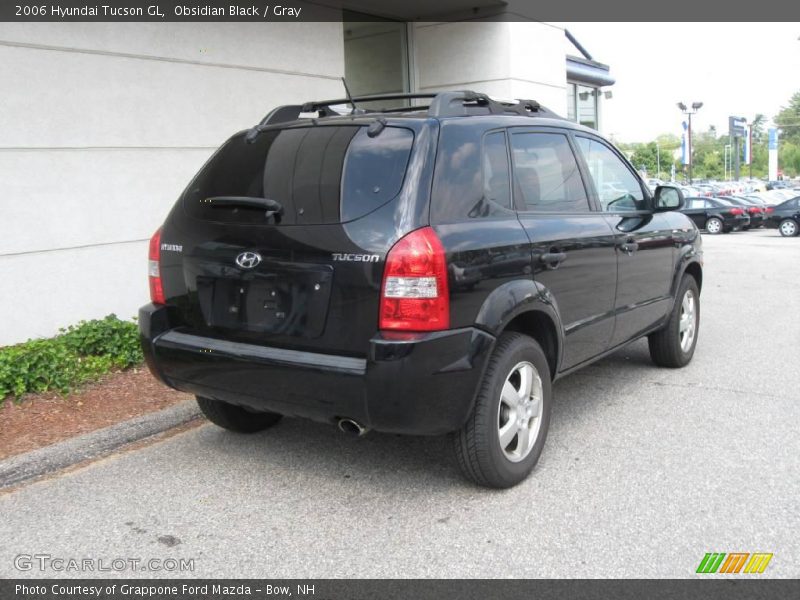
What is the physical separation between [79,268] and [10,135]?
3.92 ft

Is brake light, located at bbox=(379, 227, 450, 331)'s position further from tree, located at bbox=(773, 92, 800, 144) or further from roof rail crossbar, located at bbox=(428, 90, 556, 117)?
tree, located at bbox=(773, 92, 800, 144)

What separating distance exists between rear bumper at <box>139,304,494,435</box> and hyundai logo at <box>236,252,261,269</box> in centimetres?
38

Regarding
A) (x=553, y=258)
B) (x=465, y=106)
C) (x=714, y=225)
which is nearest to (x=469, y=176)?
(x=465, y=106)

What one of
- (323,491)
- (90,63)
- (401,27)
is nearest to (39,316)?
(90,63)

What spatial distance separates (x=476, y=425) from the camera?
3.73 metres

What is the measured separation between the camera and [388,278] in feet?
11.2

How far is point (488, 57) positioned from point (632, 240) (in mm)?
6792

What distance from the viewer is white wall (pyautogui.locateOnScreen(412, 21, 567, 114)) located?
36.8 ft

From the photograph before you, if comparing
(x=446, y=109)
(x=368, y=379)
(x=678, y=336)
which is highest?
(x=446, y=109)

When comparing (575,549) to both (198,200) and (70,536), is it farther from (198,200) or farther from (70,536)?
(198,200)

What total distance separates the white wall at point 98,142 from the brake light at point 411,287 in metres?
A: 4.14

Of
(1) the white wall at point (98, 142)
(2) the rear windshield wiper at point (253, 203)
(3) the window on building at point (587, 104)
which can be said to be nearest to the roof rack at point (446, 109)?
(2) the rear windshield wiper at point (253, 203)

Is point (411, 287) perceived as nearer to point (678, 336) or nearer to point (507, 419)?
point (507, 419)

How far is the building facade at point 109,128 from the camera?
6305 millimetres
